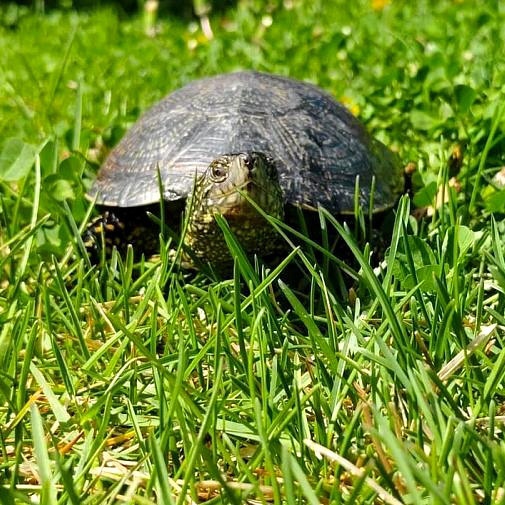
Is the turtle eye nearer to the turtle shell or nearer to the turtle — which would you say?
the turtle

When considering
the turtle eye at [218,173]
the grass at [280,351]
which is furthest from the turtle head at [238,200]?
the grass at [280,351]

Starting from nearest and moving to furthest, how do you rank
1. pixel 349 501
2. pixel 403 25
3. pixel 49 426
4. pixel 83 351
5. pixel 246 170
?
pixel 349 501 < pixel 49 426 < pixel 83 351 < pixel 246 170 < pixel 403 25

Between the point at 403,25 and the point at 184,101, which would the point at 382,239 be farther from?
the point at 403,25

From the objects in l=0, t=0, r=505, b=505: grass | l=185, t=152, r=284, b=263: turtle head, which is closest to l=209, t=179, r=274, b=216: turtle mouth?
l=185, t=152, r=284, b=263: turtle head

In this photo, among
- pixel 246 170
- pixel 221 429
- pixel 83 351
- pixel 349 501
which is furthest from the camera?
pixel 246 170

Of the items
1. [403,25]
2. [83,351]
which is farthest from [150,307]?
[403,25]

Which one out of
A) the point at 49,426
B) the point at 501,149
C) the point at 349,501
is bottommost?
the point at 49,426

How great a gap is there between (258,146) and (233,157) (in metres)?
0.37

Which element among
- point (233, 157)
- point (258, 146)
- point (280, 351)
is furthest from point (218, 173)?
point (280, 351)

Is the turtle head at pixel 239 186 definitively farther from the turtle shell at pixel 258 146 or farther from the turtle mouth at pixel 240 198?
the turtle shell at pixel 258 146

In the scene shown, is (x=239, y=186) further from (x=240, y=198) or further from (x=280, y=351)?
(x=280, y=351)

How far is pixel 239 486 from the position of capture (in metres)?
1.25

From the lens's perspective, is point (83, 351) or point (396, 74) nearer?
point (83, 351)

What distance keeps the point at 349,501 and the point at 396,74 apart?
7.66 ft
